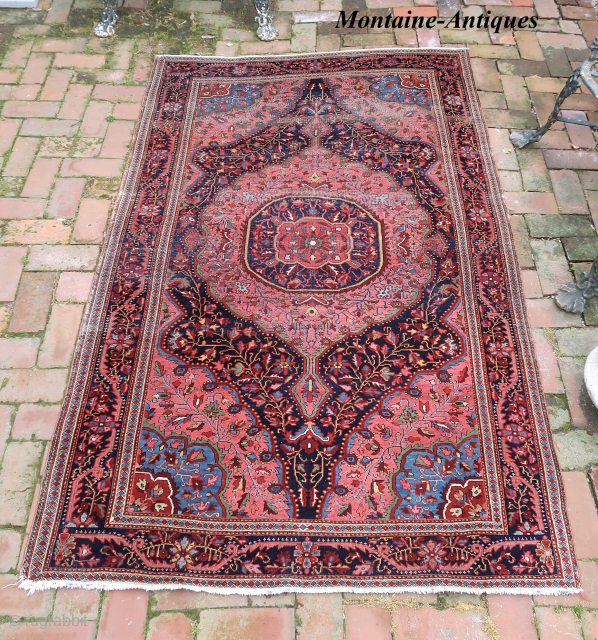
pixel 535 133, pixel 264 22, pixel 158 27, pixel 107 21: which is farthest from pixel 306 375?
A: pixel 107 21

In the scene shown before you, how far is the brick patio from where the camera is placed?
2045mm

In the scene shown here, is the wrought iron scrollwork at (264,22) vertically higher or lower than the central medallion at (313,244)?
higher

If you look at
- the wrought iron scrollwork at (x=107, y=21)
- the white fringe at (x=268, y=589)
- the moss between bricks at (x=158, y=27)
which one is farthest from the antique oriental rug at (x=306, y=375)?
the wrought iron scrollwork at (x=107, y=21)

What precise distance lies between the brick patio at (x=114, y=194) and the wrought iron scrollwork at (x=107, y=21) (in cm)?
7

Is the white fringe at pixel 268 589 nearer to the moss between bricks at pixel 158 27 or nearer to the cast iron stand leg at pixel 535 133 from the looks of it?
the cast iron stand leg at pixel 535 133

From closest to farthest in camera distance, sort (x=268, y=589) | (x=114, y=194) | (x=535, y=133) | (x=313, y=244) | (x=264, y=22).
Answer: (x=268, y=589), (x=313, y=244), (x=114, y=194), (x=535, y=133), (x=264, y=22)

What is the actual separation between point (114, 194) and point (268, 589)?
2.37m

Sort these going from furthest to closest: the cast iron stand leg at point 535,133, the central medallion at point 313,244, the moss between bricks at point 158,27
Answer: the moss between bricks at point 158,27, the cast iron stand leg at point 535,133, the central medallion at point 313,244

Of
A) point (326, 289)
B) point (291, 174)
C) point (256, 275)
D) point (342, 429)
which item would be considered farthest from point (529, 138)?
point (342, 429)

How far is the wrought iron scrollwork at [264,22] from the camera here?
414cm

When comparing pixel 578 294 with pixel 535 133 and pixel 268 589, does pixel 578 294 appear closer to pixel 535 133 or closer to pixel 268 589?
pixel 535 133

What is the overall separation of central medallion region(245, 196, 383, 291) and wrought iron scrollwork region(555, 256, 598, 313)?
0.95m

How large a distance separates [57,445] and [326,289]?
58.1 inches

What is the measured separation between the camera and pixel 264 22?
4176 mm
